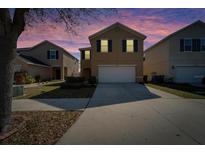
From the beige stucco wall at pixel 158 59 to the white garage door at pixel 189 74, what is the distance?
1.44 metres

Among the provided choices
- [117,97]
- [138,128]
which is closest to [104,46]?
[117,97]

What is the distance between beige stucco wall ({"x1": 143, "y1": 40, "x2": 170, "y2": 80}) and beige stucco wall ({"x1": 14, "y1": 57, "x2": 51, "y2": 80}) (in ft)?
53.9

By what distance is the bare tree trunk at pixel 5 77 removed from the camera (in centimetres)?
469

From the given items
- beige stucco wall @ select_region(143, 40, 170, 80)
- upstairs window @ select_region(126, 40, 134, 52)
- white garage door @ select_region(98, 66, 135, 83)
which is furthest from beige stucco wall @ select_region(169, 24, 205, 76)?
white garage door @ select_region(98, 66, 135, 83)

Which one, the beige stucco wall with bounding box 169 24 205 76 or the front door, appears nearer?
the beige stucco wall with bounding box 169 24 205 76

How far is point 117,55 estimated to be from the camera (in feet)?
73.1

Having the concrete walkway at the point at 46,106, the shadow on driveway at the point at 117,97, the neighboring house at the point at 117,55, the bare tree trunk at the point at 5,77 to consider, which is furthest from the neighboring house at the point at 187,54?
the bare tree trunk at the point at 5,77

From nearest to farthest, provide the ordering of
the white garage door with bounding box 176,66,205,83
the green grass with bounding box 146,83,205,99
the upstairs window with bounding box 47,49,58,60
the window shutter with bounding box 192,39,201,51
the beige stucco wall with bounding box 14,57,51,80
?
the green grass with bounding box 146,83,205,99
the window shutter with bounding box 192,39,201,51
the white garage door with bounding box 176,66,205,83
the beige stucco wall with bounding box 14,57,51,80
the upstairs window with bounding box 47,49,58,60

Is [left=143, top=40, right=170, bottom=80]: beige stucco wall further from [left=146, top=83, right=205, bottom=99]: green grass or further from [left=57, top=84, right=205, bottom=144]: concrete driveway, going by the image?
[left=57, top=84, right=205, bottom=144]: concrete driveway

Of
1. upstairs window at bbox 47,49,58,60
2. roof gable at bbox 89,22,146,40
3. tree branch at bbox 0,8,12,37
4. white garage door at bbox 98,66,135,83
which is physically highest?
roof gable at bbox 89,22,146,40

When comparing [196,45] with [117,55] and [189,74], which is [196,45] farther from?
[117,55]

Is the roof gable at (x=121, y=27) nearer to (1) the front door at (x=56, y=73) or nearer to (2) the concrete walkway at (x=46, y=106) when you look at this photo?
(1) the front door at (x=56, y=73)

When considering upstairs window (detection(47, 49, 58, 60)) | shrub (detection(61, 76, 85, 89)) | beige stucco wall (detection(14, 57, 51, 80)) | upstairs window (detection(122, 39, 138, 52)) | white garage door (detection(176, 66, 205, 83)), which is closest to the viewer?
shrub (detection(61, 76, 85, 89))

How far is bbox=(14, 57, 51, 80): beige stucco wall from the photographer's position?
2436 cm
